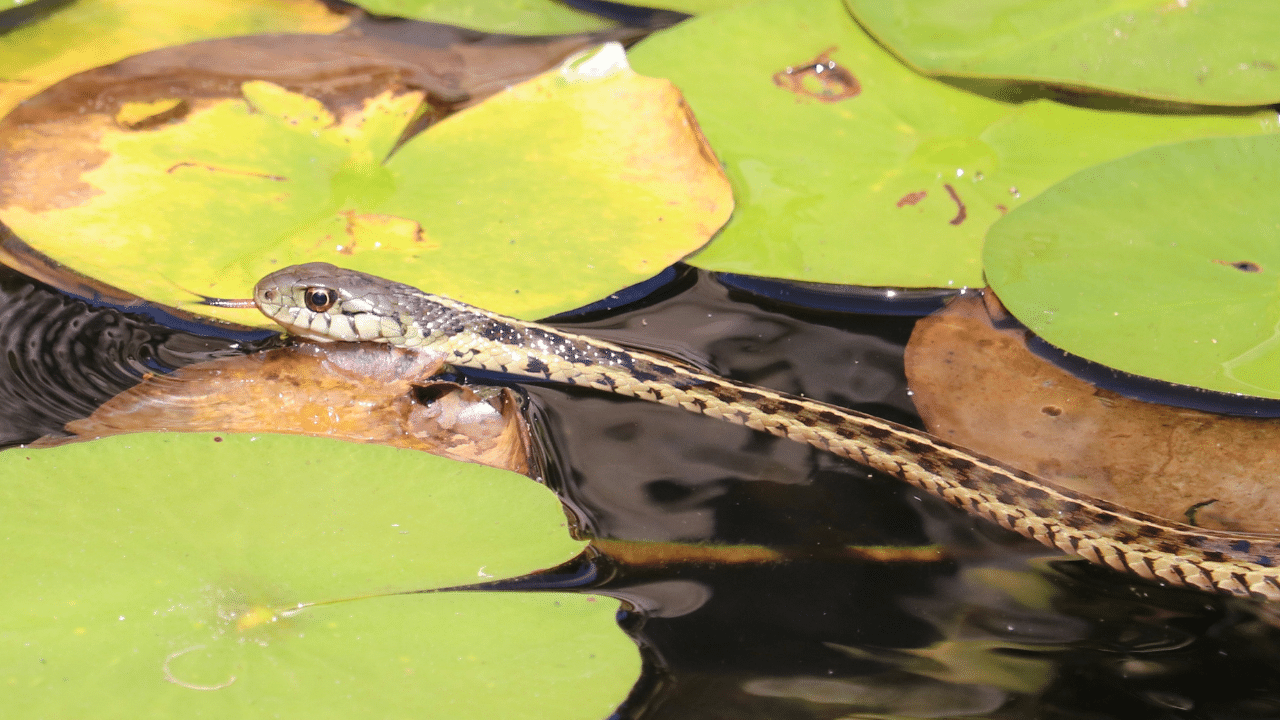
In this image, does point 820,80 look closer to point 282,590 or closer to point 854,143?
point 854,143

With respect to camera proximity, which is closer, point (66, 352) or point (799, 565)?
point (799, 565)

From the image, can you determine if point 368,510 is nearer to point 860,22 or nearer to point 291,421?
point 291,421

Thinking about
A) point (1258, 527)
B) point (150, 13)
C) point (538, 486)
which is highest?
point (150, 13)

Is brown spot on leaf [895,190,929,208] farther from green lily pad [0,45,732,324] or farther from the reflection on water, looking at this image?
the reflection on water

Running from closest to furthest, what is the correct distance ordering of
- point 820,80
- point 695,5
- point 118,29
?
point 820,80
point 118,29
point 695,5

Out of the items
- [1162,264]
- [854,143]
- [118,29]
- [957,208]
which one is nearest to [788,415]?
[957,208]

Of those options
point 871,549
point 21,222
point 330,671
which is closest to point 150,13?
point 21,222

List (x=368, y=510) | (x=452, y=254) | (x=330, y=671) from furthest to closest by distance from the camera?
(x=452, y=254) < (x=368, y=510) < (x=330, y=671)
